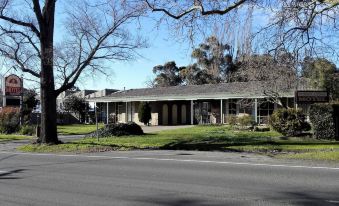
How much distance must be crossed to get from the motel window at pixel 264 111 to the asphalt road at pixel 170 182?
73.1ft

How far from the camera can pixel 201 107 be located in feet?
146

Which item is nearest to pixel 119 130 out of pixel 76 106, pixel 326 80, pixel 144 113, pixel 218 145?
pixel 218 145

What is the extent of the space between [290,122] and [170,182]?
1445 centimetres

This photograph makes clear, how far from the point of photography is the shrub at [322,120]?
21.7 meters

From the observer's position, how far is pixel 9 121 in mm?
38125

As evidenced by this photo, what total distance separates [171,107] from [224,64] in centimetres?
1779

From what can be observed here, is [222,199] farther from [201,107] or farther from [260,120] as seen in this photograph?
[201,107]

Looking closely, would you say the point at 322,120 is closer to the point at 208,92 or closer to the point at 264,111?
the point at 264,111

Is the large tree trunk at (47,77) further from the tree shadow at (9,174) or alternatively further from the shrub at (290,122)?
the shrub at (290,122)

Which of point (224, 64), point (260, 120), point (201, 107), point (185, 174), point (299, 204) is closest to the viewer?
point (299, 204)

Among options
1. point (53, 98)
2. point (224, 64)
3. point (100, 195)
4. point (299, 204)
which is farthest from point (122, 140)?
point (224, 64)

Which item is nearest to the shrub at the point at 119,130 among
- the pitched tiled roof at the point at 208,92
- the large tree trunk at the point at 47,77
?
the large tree trunk at the point at 47,77

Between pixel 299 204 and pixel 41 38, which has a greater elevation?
pixel 41 38

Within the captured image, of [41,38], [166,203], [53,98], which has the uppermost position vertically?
[41,38]
